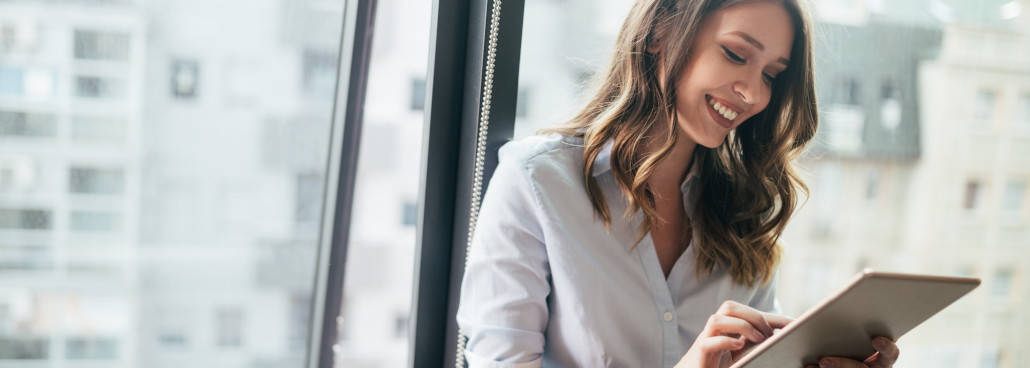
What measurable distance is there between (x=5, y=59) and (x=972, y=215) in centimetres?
152

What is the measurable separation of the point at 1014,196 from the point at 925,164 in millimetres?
151

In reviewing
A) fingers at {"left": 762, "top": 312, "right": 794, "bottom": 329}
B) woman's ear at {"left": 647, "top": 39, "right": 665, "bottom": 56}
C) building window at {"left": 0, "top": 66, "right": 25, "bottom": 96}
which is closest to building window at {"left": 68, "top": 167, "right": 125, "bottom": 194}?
building window at {"left": 0, "top": 66, "right": 25, "bottom": 96}

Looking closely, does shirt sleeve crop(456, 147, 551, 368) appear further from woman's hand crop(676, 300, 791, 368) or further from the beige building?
the beige building

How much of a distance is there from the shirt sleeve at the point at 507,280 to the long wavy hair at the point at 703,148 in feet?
0.30

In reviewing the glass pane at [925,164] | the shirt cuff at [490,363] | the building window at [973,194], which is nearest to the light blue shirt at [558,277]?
the shirt cuff at [490,363]

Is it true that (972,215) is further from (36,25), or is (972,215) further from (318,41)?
(36,25)

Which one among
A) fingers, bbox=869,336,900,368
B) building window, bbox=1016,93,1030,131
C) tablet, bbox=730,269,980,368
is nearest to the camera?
tablet, bbox=730,269,980,368

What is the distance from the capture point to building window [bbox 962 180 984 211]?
1.31 m

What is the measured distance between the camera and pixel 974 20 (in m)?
1.28

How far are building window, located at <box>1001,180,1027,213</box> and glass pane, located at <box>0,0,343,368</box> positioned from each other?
3.92 ft

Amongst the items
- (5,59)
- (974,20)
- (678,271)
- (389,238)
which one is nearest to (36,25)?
(5,59)

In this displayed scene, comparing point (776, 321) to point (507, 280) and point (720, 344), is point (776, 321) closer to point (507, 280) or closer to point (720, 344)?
point (720, 344)

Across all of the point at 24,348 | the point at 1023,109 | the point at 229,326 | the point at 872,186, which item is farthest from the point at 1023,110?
the point at 24,348

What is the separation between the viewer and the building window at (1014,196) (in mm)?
1273
